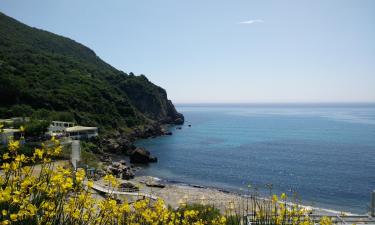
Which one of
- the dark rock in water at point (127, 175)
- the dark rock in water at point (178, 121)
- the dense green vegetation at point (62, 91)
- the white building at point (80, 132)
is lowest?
the dark rock in water at point (127, 175)

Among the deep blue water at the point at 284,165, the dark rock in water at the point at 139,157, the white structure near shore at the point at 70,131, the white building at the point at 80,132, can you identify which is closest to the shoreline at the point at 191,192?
the deep blue water at the point at 284,165

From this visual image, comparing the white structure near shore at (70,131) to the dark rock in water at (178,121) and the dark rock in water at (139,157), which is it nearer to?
the dark rock in water at (139,157)

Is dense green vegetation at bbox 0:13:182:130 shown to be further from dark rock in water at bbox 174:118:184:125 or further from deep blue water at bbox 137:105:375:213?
deep blue water at bbox 137:105:375:213

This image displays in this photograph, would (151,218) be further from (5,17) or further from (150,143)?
(5,17)

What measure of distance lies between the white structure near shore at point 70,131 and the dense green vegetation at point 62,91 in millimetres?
2687

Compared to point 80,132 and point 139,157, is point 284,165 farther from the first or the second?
point 80,132

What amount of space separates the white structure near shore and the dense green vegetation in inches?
106

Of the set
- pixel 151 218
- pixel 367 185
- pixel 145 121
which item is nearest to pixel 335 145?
pixel 367 185

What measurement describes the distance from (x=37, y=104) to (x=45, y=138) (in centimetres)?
2010

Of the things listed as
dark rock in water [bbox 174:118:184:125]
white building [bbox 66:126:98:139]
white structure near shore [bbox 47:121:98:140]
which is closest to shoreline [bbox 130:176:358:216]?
white structure near shore [bbox 47:121:98:140]

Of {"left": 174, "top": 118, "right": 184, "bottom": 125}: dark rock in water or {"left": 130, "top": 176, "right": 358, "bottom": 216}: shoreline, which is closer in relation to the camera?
{"left": 130, "top": 176, "right": 358, "bottom": 216}: shoreline

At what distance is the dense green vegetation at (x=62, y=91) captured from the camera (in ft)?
175

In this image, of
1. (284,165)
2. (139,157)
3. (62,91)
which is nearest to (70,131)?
(139,157)

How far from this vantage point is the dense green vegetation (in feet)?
175
